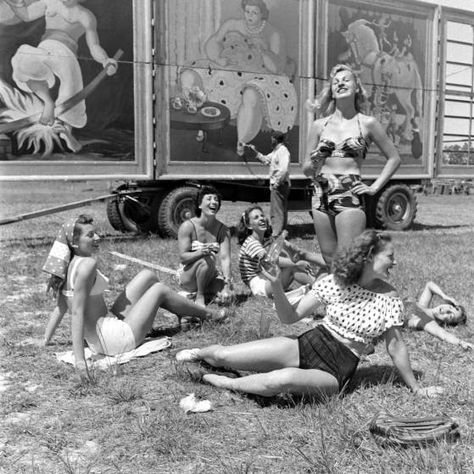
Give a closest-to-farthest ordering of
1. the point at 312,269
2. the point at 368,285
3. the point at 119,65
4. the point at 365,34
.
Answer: the point at 368,285
the point at 312,269
the point at 119,65
the point at 365,34

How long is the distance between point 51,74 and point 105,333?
236 inches

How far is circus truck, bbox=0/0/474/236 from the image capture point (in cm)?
898

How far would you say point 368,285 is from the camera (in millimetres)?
3443

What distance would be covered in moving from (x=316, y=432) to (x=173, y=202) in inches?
296

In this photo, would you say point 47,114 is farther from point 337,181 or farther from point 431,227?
point 431,227

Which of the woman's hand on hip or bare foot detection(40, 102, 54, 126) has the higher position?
bare foot detection(40, 102, 54, 126)

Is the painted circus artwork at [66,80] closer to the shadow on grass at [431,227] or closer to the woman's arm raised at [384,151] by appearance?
the woman's arm raised at [384,151]

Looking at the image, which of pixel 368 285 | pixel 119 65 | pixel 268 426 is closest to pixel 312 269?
pixel 368 285

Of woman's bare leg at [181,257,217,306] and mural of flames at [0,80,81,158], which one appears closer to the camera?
woman's bare leg at [181,257,217,306]

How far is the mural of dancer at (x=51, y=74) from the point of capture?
346 inches

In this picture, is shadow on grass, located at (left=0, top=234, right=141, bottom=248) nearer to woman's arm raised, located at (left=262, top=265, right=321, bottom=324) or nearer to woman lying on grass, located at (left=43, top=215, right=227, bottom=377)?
woman lying on grass, located at (left=43, top=215, right=227, bottom=377)

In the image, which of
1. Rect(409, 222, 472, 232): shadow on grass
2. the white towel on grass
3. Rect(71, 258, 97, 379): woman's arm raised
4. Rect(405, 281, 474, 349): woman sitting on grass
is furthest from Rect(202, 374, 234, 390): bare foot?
Rect(409, 222, 472, 232): shadow on grass

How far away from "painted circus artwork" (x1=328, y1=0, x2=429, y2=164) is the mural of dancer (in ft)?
15.1

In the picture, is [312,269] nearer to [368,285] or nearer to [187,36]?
[368,285]
